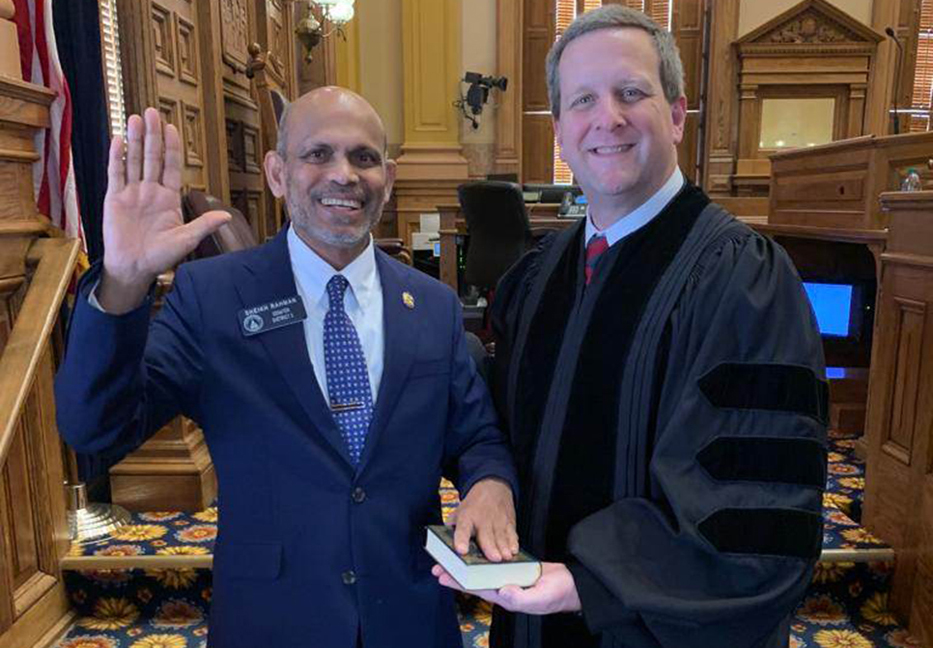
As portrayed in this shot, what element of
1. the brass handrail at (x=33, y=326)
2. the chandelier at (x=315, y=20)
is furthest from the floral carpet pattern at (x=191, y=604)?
the chandelier at (x=315, y=20)

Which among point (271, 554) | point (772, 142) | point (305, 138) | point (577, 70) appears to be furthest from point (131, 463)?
point (772, 142)

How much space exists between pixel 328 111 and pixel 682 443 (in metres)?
0.89

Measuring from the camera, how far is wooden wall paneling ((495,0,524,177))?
Result: 29.4 feet

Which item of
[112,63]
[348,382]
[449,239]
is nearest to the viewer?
[348,382]

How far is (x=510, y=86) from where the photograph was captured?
9.04m

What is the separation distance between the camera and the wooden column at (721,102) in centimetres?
910

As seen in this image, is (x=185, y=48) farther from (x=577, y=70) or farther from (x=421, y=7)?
(x=421, y=7)

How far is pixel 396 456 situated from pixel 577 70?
0.79 m

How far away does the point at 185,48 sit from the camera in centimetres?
366

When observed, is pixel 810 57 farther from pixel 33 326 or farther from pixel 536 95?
pixel 33 326

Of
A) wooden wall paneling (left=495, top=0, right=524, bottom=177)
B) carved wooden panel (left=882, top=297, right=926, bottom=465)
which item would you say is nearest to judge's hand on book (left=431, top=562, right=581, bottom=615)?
carved wooden panel (left=882, top=297, right=926, bottom=465)

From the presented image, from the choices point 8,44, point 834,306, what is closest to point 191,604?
point 8,44

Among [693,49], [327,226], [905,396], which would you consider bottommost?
[905,396]

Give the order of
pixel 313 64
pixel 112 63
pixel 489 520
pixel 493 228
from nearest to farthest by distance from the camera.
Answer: pixel 489 520
pixel 112 63
pixel 493 228
pixel 313 64
